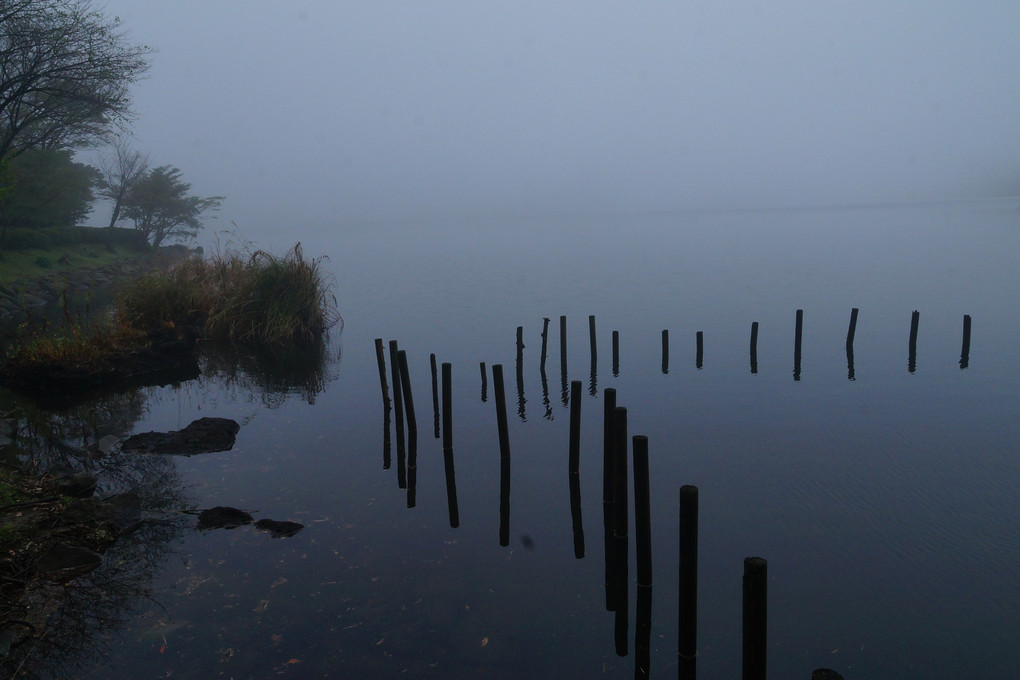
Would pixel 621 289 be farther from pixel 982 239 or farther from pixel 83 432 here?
pixel 982 239

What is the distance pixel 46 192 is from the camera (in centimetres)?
5225

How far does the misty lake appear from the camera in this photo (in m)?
9.50

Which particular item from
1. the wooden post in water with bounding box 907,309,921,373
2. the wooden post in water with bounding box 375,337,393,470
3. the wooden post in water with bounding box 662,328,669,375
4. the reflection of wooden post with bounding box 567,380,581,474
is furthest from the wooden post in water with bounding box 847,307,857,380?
the wooden post in water with bounding box 375,337,393,470

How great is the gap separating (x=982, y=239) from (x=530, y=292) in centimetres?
7069

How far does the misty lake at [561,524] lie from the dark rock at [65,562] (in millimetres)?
199

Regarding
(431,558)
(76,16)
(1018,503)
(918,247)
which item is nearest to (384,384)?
(431,558)

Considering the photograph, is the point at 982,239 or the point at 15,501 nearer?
the point at 15,501

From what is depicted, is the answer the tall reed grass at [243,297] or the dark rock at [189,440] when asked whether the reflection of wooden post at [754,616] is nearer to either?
the dark rock at [189,440]

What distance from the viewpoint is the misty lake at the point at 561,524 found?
950 cm

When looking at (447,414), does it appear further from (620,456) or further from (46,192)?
(46,192)

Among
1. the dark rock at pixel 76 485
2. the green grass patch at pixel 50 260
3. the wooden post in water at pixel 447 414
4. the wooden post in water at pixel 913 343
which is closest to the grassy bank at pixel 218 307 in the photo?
the dark rock at pixel 76 485

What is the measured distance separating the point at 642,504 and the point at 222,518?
745 cm

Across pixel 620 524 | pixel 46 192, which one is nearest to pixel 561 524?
pixel 620 524

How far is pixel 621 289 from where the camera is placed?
179ft
